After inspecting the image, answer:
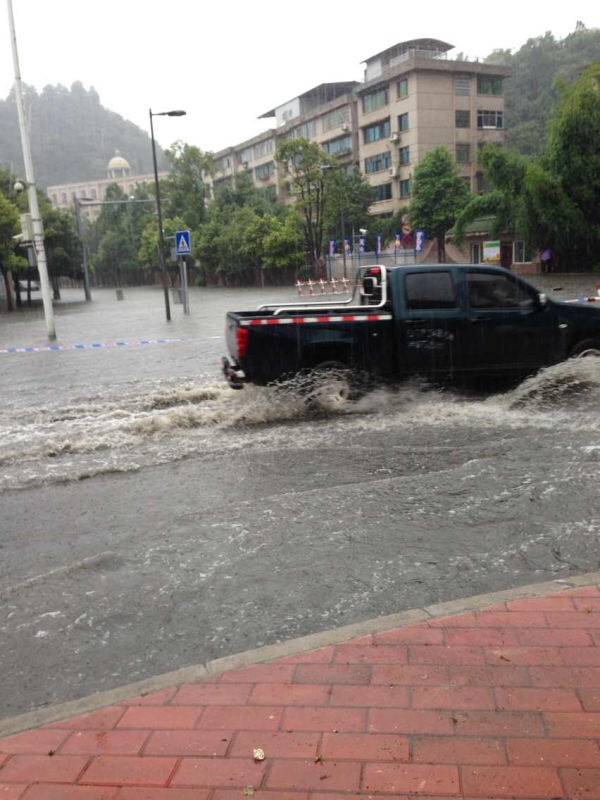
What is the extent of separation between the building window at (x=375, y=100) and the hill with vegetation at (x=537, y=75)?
13.1 m

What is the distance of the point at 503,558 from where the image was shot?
4.46 metres

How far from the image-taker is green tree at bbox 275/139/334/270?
57938 millimetres

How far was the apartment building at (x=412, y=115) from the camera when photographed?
58500 mm

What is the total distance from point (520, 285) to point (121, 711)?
739cm

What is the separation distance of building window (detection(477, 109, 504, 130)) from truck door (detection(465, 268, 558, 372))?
5850cm

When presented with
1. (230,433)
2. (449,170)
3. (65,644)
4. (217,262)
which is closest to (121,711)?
(65,644)

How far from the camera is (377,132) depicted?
213ft

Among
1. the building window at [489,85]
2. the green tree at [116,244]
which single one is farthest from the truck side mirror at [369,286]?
the green tree at [116,244]

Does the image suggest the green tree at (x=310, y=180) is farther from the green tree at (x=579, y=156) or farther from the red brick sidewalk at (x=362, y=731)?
the red brick sidewalk at (x=362, y=731)

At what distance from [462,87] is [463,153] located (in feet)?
17.4

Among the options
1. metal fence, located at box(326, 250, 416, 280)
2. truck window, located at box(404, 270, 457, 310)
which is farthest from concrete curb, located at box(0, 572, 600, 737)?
metal fence, located at box(326, 250, 416, 280)

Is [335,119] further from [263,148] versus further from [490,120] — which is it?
[263,148]

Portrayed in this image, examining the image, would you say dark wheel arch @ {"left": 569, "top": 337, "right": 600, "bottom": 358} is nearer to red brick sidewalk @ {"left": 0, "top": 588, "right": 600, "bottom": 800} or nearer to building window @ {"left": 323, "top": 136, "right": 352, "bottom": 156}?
red brick sidewalk @ {"left": 0, "top": 588, "right": 600, "bottom": 800}

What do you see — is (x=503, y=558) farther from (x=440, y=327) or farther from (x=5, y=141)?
(x=5, y=141)
